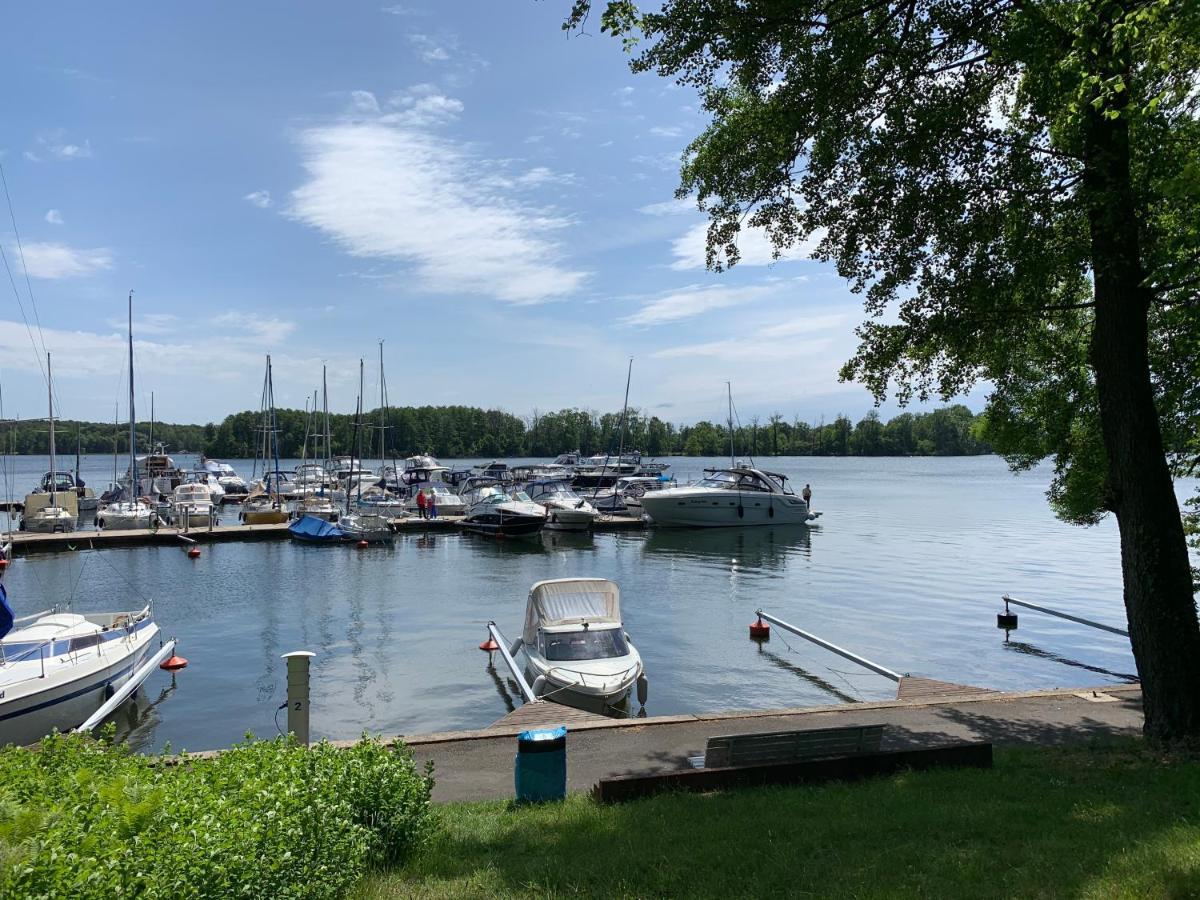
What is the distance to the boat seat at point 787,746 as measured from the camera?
873 cm

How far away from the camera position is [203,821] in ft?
13.4

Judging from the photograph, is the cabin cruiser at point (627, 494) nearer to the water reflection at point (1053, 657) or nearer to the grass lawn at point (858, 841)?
the water reflection at point (1053, 657)

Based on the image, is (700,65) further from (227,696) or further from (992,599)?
(992,599)

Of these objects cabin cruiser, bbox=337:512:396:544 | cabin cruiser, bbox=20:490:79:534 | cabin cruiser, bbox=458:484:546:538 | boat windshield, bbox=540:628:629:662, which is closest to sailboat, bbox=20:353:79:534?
cabin cruiser, bbox=20:490:79:534

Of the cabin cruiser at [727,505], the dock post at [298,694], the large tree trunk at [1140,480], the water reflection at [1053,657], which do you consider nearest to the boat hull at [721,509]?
the cabin cruiser at [727,505]

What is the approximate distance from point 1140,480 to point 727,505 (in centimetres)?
4641

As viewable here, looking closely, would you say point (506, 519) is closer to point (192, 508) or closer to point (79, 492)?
point (192, 508)

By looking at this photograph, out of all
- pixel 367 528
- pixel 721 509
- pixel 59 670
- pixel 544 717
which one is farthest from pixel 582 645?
pixel 721 509

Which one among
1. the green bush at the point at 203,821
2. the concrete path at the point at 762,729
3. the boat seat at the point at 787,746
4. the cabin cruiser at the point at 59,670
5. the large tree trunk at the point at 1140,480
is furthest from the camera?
the cabin cruiser at the point at 59,670

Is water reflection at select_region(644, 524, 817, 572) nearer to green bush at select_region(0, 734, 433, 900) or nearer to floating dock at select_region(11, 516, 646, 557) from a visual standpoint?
floating dock at select_region(11, 516, 646, 557)

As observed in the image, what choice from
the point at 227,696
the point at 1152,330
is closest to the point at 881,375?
the point at 1152,330

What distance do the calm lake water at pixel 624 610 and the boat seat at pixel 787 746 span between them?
8084 millimetres

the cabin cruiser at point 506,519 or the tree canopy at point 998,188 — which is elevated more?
the tree canopy at point 998,188

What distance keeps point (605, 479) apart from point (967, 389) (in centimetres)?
7050
